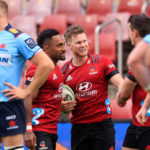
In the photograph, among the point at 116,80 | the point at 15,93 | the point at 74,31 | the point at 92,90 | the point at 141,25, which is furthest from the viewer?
the point at 74,31

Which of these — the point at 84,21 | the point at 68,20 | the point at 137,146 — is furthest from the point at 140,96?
the point at 68,20

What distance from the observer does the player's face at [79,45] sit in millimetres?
4434

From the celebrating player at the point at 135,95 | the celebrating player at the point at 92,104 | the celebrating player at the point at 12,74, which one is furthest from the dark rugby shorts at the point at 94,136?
the celebrating player at the point at 12,74

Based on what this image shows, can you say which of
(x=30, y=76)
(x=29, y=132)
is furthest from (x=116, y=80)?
(x=29, y=132)

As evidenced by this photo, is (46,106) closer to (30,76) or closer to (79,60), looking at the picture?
(30,76)

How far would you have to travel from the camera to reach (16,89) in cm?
329

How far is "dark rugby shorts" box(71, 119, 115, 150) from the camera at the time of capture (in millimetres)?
4227

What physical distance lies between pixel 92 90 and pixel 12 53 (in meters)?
1.22

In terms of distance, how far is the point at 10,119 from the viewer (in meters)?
3.41

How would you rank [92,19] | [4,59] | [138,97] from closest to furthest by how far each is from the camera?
1. [4,59]
2. [138,97]
3. [92,19]

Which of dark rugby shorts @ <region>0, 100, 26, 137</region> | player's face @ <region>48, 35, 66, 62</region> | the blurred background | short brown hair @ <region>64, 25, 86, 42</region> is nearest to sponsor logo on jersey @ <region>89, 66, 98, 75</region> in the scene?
player's face @ <region>48, 35, 66, 62</region>

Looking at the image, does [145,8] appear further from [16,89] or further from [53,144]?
[16,89]

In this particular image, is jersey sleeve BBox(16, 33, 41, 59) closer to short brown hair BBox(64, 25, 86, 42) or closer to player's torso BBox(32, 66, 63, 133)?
player's torso BBox(32, 66, 63, 133)

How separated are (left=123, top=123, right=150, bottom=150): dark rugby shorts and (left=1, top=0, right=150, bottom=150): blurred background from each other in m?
2.36
